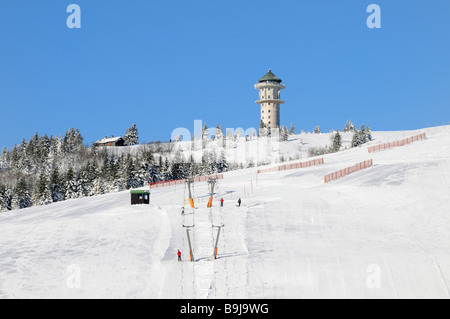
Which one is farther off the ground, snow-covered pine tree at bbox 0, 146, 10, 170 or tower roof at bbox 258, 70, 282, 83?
tower roof at bbox 258, 70, 282, 83

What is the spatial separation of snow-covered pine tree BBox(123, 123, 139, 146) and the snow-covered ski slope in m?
124

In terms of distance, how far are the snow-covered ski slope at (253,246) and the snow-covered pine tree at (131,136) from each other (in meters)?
124

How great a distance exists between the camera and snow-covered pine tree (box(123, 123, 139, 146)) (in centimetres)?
16975

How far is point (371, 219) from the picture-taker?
3325 centimetres

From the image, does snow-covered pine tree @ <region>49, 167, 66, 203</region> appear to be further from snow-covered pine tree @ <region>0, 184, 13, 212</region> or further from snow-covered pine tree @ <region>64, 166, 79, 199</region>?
snow-covered pine tree @ <region>0, 184, 13, 212</region>

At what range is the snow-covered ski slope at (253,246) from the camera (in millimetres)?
19969

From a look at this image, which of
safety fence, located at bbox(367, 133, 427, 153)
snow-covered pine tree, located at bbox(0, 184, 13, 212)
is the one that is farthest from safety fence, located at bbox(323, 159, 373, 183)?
snow-covered pine tree, located at bbox(0, 184, 13, 212)

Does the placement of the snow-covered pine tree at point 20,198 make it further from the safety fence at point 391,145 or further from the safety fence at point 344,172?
the safety fence at point 391,145

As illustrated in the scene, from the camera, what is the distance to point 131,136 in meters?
170

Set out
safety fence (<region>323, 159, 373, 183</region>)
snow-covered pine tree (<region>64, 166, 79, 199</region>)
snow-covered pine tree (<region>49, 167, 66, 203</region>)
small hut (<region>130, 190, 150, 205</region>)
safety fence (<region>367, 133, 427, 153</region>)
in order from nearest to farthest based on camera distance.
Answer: small hut (<region>130, 190, 150, 205</region>) < safety fence (<region>323, 159, 373, 183</region>) < safety fence (<region>367, 133, 427, 153</region>) < snow-covered pine tree (<region>49, 167, 66, 203</region>) < snow-covered pine tree (<region>64, 166, 79, 199</region>)

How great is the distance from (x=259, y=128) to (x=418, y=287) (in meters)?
142

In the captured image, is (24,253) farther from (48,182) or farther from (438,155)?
(48,182)

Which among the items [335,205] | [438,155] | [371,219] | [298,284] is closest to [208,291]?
[298,284]

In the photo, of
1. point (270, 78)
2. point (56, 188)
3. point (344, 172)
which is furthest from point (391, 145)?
point (270, 78)
